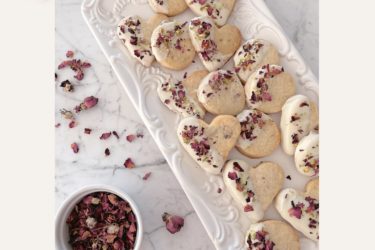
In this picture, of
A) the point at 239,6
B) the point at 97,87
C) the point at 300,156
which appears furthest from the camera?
the point at 97,87

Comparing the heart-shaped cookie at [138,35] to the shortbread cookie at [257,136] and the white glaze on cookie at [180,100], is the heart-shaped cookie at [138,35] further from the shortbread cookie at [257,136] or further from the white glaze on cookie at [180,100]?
the shortbread cookie at [257,136]

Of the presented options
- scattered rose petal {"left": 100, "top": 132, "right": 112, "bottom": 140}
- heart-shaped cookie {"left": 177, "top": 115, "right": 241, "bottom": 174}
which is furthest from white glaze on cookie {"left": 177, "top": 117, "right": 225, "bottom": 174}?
scattered rose petal {"left": 100, "top": 132, "right": 112, "bottom": 140}

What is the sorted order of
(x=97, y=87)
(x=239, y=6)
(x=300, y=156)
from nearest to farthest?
(x=300, y=156) → (x=239, y=6) → (x=97, y=87)

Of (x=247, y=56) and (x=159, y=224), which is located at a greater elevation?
(x=247, y=56)

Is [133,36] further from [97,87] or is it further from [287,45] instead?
[287,45]

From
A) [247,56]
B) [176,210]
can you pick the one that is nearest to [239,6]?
[247,56]

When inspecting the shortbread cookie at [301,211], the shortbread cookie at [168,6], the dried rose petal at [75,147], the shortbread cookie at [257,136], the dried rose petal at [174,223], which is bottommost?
the dried rose petal at [174,223]

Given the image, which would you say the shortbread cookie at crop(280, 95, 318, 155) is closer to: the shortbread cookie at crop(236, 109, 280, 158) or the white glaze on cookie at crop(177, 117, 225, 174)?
the shortbread cookie at crop(236, 109, 280, 158)

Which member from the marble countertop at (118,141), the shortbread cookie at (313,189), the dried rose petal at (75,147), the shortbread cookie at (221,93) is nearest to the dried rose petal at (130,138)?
the marble countertop at (118,141)
